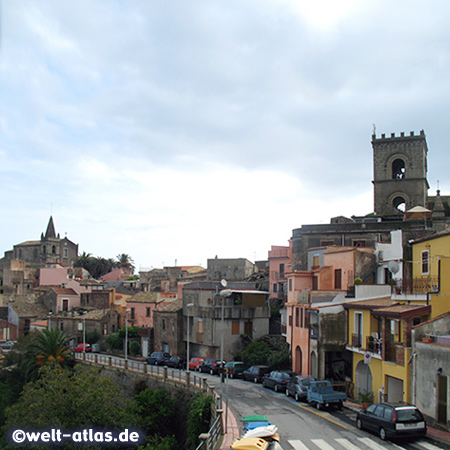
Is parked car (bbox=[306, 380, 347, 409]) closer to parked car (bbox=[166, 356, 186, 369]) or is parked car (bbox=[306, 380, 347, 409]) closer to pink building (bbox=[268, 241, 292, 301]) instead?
parked car (bbox=[166, 356, 186, 369])

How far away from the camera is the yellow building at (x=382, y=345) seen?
1008 inches

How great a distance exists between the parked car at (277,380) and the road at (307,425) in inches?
22.4

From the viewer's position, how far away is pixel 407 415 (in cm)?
2067

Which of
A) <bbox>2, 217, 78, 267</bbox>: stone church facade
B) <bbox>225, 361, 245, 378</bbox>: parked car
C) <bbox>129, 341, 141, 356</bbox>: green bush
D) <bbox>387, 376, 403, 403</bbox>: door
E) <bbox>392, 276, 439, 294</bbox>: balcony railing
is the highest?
<bbox>2, 217, 78, 267</bbox>: stone church facade

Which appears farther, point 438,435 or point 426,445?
point 438,435

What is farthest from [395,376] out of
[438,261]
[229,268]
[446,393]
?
[229,268]

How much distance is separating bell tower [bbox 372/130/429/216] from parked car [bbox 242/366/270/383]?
32.8 m

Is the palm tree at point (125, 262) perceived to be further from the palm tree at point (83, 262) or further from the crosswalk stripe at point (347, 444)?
the crosswalk stripe at point (347, 444)

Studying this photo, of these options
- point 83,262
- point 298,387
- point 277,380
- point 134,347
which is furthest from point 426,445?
point 83,262

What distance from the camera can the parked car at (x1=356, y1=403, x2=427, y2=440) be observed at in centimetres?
2039

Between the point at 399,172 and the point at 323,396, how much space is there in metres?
46.6

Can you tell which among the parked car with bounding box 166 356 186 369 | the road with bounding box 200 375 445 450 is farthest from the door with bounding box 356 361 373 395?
the parked car with bounding box 166 356 186 369

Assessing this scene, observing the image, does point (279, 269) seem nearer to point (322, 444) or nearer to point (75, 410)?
point (75, 410)

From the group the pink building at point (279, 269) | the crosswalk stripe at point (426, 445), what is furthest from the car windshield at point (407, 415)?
the pink building at point (279, 269)
